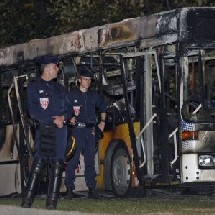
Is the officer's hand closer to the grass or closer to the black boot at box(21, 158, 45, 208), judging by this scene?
the black boot at box(21, 158, 45, 208)

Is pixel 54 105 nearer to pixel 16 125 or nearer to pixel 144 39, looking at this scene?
pixel 144 39

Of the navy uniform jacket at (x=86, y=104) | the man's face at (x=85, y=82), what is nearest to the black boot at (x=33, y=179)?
the navy uniform jacket at (x=86, y=104)

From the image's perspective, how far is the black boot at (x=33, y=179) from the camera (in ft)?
41.3

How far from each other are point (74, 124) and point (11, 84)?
3095 mm

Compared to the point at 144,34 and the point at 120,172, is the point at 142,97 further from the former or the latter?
the point at 120,172

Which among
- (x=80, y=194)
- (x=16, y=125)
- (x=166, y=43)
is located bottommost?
(x=80, y=194)

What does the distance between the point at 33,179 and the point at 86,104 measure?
280cm

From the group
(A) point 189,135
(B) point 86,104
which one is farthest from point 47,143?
(B) point 86,104

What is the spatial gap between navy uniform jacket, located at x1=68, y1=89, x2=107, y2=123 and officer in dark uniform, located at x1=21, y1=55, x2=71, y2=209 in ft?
8.33

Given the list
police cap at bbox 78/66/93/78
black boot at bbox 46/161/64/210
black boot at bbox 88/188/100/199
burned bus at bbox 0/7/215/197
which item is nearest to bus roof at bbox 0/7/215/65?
burned bus at bbox 0/7/215/197

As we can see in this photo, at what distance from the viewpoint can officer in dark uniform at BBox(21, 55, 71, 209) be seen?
1248cm

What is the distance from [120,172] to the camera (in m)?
15.8

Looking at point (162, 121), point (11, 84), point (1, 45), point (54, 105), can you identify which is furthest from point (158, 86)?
point (1, 45)

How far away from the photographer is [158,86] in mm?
14852
